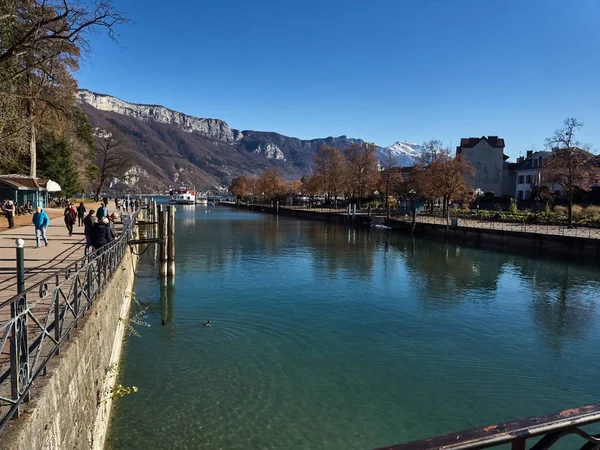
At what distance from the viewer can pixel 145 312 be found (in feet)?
A: 57.7

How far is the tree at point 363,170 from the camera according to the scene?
8006 cm

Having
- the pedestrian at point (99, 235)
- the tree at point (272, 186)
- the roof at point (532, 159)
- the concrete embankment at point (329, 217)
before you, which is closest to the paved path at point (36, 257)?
the pedestrian at point (99, 235)

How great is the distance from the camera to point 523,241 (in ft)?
127

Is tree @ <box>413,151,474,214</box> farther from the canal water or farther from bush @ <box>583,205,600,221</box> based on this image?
the canal water

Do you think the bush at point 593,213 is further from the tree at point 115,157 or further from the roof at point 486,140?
the tree at point 115,157

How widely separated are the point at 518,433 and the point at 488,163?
290 feet

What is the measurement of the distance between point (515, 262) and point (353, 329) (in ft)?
72.4

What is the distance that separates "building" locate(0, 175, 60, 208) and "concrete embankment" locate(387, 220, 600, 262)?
4095cm

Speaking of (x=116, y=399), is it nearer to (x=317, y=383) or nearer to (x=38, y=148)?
(x=317, y=383)

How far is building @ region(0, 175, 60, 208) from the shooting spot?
1506 inches

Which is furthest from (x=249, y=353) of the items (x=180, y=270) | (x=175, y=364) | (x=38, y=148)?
(x=38, y=148)

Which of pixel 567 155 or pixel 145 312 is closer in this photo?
pixel 145 312

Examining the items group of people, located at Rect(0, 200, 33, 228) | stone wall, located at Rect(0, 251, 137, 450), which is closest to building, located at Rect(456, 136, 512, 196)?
group of people, located at Rect(0, 200, 33, 228)

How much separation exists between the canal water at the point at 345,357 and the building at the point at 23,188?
21.3 m
